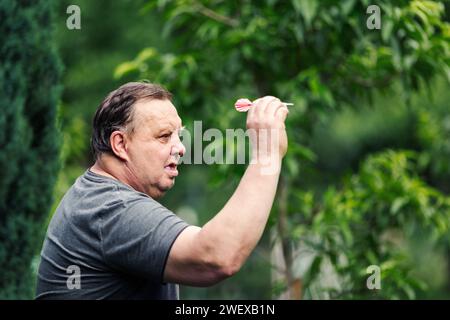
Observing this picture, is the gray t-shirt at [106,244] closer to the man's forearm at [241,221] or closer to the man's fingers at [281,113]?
the man's forearm at [241,221]

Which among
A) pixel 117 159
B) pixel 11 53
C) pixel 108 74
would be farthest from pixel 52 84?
pixel 108 74

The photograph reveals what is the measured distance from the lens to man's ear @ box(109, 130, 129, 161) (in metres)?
2.22

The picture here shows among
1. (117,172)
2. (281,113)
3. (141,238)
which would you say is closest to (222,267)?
(141,238)

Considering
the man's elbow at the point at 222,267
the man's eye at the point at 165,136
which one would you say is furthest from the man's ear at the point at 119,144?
the man's elbow at the point at 222,267

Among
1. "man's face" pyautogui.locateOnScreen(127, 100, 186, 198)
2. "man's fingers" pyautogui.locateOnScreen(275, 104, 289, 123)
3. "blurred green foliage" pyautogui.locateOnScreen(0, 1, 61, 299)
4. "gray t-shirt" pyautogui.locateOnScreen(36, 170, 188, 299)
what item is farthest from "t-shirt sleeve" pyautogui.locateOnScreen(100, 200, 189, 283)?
"blurred green foliage" pyautogui.locateOnScreen(0, 1, 61, 299)

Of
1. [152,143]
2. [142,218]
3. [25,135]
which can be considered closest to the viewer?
[142,218]

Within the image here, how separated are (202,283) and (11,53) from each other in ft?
7.85

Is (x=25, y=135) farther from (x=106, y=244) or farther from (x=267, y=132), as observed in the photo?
(x=267, y=132)

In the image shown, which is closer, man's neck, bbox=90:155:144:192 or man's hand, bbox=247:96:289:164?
man's hand, bbox=247:96:289:164

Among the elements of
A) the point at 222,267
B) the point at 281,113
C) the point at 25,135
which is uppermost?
the point at 25,135

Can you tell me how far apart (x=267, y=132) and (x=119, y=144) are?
1.60ft

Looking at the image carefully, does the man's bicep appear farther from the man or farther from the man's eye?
the man's eye

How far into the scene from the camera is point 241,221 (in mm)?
1823

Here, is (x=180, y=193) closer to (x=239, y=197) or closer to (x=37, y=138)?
(x=37, y=138)
